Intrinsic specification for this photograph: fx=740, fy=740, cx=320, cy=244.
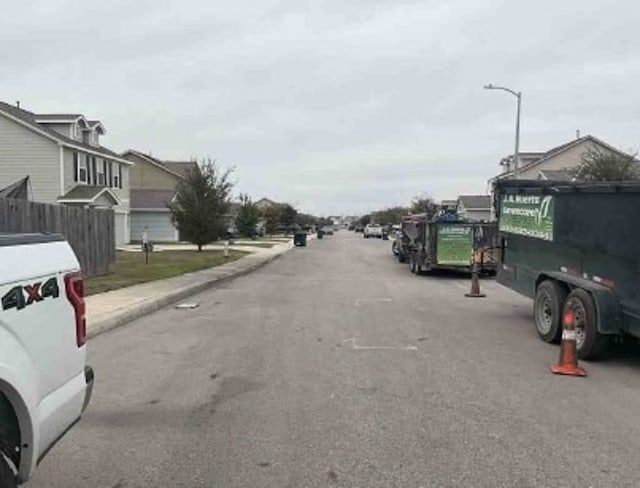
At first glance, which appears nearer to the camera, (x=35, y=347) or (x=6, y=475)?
(x=6, y=475)

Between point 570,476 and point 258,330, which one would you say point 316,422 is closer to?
point 570,476

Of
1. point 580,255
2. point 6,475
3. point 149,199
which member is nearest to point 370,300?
point 580,255

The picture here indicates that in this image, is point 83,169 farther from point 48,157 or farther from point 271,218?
point 271,218

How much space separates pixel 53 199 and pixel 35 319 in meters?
38.6

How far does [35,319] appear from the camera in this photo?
12.4 feet

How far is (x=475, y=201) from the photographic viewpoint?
84.2 m

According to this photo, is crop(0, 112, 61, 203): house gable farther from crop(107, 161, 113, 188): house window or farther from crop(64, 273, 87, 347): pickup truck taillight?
crop(64, 273, 87, 347): pickup truck taillight

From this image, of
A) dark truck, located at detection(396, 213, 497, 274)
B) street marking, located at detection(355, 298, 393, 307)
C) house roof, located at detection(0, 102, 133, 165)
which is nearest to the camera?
street marking, located at detection(355, 298, 393, 307)

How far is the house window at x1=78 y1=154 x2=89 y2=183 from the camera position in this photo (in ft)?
140

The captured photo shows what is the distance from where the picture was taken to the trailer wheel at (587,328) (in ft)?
31.1

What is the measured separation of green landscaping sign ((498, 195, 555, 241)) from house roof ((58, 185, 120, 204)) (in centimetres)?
3070

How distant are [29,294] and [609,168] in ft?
124

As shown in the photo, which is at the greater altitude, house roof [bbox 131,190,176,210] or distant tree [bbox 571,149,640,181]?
distant tree [bbox 571,149,640,181]

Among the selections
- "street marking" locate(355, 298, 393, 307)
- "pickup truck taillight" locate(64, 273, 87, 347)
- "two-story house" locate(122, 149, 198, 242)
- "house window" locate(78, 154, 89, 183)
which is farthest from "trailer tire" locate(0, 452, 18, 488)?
"two-story house" locate(122, 149, 198, 242)
